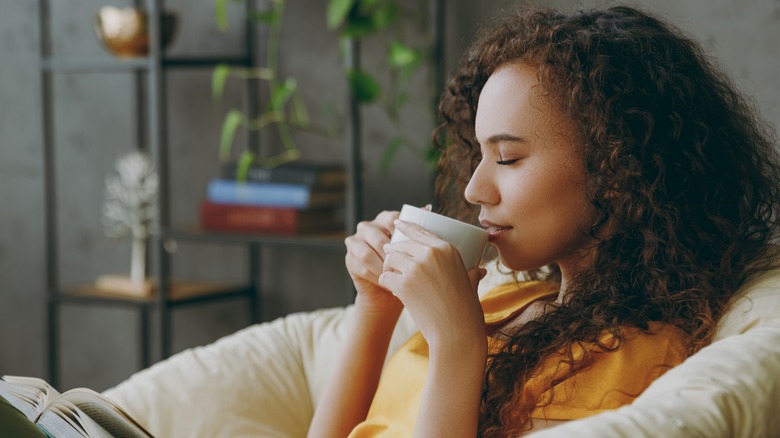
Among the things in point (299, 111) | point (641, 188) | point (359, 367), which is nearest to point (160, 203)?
point (299, 111)

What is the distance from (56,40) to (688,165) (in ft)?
8.11

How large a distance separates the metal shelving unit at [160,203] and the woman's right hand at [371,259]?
1.11 m

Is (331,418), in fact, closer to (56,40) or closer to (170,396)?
(170,396)

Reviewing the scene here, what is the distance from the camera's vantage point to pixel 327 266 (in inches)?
109

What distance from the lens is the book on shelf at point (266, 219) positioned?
2.46m

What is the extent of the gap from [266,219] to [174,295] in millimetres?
336

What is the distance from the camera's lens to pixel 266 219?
8.17 ft

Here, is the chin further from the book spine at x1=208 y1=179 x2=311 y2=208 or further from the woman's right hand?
the book spine at x1=208 y1=179 x2=311 y2=208

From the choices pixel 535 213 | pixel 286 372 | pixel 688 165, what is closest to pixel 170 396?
pixel 286 372

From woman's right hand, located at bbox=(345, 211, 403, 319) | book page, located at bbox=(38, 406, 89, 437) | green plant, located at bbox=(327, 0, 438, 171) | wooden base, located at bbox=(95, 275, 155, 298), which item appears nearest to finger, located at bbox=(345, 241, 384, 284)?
woman's right hand, located at bbox=(345, 211, 403, 319)

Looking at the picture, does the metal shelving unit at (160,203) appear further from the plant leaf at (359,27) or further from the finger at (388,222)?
the finger at (388,222)

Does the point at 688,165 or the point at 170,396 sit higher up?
the point at 688,165

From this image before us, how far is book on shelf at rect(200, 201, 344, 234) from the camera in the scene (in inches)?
96.7

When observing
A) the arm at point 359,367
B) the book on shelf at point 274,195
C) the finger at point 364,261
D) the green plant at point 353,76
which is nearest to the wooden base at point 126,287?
the book on shelf at point 274,195
